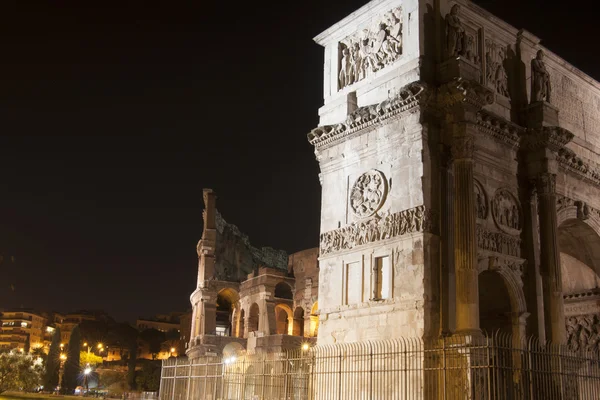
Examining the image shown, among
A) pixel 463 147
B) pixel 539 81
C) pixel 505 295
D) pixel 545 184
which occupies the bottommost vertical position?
pixel 505 295

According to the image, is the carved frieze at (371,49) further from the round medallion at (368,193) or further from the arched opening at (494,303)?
the arched opening at (494,303)

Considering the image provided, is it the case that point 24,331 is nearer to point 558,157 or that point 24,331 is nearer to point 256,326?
point 256,326

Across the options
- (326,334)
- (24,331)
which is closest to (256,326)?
(326,334)

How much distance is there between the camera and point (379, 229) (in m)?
18.4

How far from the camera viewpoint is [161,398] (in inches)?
878

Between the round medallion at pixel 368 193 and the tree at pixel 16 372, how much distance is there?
23415 mm

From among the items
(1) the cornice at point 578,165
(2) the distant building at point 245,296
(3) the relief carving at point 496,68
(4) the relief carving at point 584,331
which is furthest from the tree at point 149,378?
(3) the relief carving at point 496,68

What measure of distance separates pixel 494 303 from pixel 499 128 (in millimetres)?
4801

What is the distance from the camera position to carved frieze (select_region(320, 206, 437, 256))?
57.1 ft

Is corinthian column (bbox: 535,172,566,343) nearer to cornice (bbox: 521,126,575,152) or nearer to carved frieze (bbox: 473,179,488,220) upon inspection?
cornice (bbox: 521,126,575,152)

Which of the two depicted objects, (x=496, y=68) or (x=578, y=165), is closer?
(x=496, y=68)

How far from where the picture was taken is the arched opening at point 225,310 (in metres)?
53.4

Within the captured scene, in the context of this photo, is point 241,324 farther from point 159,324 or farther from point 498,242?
point 159,324

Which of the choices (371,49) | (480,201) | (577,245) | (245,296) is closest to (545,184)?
(480,201)
